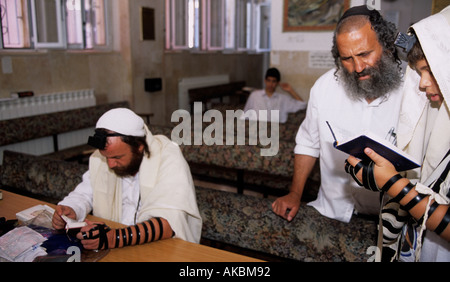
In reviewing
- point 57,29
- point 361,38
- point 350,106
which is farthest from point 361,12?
point 57,29

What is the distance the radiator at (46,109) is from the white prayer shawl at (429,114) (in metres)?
4.93

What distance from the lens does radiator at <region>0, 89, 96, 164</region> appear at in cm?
502

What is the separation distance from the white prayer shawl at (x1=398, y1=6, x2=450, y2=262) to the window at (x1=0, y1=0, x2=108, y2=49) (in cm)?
498

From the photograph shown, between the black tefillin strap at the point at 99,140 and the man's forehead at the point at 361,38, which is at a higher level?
the man's forehead at the point at 361,38

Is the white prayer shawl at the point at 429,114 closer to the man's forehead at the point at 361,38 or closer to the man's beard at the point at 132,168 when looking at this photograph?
the man's forehead at the point at 361,38

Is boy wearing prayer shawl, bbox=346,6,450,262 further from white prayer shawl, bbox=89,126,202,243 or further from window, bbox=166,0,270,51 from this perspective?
window, bbox=166,0,270,51

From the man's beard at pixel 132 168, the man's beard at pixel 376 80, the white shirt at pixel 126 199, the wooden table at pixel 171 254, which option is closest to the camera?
the wooden table at pixel 171 254

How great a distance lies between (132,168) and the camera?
2170mm

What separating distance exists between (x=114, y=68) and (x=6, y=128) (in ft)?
8.11

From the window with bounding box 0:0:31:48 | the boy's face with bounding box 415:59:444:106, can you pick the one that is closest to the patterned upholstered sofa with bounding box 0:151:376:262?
the boy's face with bounding box 415:59:444:106
